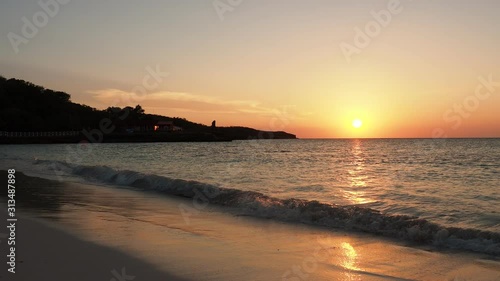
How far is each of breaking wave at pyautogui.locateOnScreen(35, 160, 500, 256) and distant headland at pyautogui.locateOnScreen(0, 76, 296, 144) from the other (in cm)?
11256

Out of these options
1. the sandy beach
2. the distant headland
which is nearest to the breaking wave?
the sandy beach

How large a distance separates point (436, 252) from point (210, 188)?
10831mm

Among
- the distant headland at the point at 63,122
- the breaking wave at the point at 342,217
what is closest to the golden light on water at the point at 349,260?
the breaking wave at the point at 342,217

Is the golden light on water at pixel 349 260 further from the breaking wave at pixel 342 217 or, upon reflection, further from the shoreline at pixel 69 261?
the shoreline at pixel 69 261

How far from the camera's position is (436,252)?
8820 mm

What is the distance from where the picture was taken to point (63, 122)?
139 meters

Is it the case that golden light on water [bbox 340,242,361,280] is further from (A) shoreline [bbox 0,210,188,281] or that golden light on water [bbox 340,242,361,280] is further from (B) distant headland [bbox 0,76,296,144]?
(B) distant headland [bbox 0,76,296,144]

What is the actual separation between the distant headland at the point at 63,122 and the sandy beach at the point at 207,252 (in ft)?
387

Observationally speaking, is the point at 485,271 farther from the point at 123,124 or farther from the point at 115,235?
the point at 123,124

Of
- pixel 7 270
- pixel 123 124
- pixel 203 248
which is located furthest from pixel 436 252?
pixel 123 124

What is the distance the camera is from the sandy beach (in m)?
6.53

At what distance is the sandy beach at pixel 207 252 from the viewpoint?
6531mm

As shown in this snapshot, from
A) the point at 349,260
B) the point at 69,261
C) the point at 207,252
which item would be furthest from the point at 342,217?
the point at 69,261

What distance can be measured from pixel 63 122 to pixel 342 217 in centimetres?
14175
